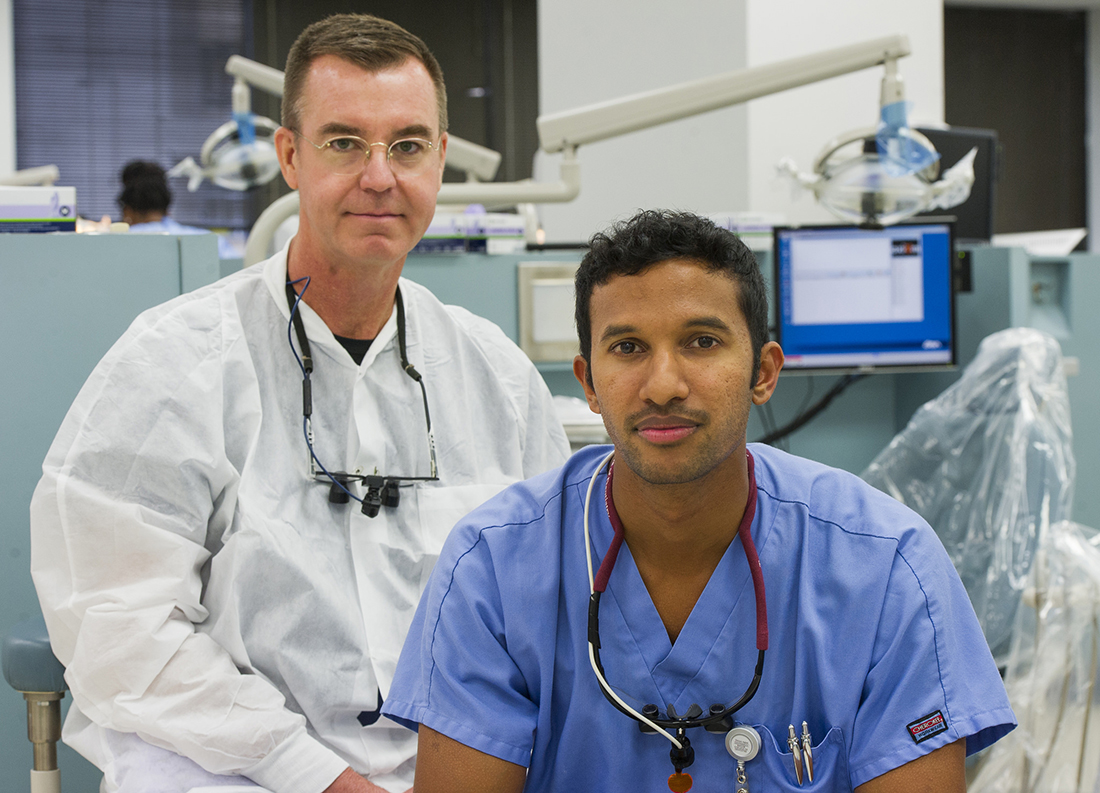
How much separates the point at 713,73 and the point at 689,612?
2.89m

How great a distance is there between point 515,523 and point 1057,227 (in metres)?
6.09

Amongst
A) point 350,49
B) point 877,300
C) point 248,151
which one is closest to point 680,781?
point 350,49

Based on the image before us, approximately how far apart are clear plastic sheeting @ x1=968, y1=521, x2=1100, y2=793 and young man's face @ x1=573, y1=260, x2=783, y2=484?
100cm

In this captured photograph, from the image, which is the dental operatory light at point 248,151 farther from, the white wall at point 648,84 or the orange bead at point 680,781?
the orange bead at point 680,781

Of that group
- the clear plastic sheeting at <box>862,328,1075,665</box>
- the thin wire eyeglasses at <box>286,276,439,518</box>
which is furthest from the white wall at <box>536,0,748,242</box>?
the thin wire eyeglasses at <box>286,276,439,518</box>

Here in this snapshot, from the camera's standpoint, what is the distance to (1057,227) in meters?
6.12

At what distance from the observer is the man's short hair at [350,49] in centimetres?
134

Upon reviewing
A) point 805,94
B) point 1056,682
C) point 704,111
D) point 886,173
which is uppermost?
point 805,94

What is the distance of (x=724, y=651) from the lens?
955 mm

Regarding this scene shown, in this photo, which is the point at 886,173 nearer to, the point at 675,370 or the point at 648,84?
the point at 675,370

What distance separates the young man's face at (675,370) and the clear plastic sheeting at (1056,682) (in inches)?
39.4

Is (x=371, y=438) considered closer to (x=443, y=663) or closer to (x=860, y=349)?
(x=443, y=663)

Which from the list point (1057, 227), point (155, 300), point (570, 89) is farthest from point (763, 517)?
point (1057, 227)

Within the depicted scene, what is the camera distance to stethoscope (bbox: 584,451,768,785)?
0.90 meters
